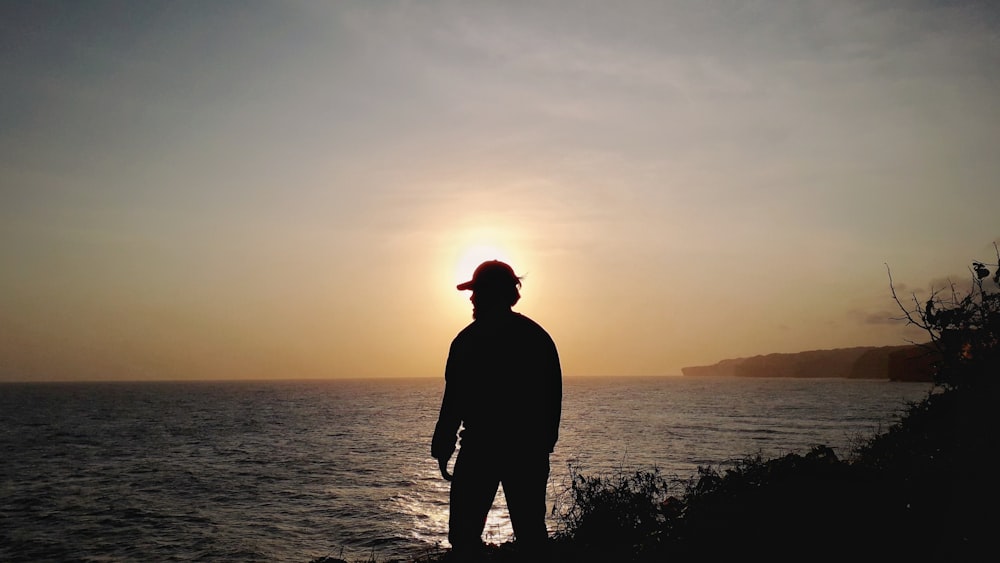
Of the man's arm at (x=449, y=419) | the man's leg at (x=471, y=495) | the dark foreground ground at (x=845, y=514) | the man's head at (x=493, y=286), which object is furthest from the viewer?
the dark foreground ground at (x=845, y=514)

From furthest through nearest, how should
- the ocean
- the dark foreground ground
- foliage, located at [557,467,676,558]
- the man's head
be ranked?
the ocean
foliage, located at [557,467,676,558]
the dark foreground ground
the man's head

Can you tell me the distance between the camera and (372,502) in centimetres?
2520

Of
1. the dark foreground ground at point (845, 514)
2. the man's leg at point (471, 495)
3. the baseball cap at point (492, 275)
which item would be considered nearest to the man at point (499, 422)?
the man's leg at point (471, 495)

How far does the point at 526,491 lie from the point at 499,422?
534mm

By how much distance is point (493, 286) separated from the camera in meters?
4.33

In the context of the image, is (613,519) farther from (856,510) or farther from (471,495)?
(471,495)

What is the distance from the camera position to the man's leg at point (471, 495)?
4.07 meters

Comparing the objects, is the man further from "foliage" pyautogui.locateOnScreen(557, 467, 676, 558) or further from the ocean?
the ocean

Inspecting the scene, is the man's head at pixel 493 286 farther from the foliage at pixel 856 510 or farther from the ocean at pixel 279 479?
the ocean at pixel 279 479

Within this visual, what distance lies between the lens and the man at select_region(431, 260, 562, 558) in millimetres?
4082

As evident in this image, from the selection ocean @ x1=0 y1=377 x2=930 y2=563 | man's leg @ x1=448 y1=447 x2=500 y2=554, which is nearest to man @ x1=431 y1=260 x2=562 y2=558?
man's leg @ x1=448 y1=447 x2=500 y2=554

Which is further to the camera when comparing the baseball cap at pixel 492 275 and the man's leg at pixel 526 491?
the baseball cap at pixel 492 275

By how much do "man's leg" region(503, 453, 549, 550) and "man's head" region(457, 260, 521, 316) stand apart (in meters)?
1.12

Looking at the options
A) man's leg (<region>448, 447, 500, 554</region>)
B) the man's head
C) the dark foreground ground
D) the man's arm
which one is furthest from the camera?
the dark foreground ground
